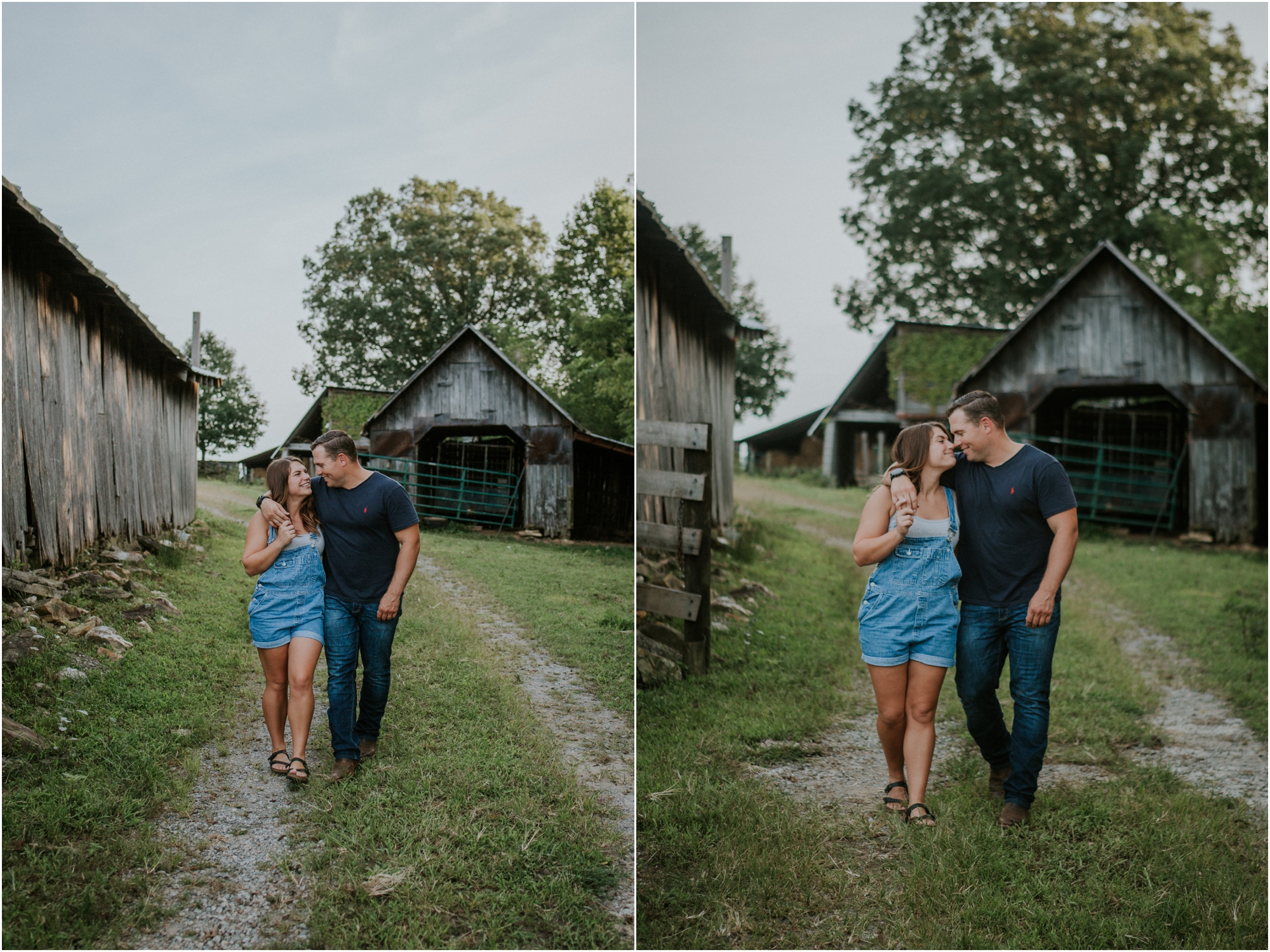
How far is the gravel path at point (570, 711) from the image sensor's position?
7.70ft

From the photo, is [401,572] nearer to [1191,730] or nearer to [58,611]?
[58,611]

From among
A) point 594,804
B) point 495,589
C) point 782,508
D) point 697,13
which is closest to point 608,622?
point 495,589

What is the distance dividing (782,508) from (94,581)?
2.37 meters

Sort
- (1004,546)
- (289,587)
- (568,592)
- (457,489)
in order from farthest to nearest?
1. (568,592)
2. (457,489)
3. (289,587)
4. (1004,546)

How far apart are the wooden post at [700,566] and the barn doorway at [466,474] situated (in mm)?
654

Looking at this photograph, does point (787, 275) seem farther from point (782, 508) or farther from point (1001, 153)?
point (1001, 153)

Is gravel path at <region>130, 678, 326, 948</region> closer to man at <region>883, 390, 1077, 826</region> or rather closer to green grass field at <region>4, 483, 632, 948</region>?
green grass field at <region>4, 483, 632, 948</region>

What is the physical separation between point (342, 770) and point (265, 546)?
68cm

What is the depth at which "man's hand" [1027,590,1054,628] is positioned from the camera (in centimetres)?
214

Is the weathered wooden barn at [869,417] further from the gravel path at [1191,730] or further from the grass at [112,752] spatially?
the grass at [112,752]

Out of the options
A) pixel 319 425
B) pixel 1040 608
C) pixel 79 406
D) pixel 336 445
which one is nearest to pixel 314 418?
pixel 319 425

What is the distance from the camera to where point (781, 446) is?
11.2 ft

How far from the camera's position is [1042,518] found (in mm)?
2166

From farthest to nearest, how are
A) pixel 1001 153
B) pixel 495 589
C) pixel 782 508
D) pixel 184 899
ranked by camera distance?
pixel 1001 153, pixel 782 508, pixel 495 589, pixel 184 899
